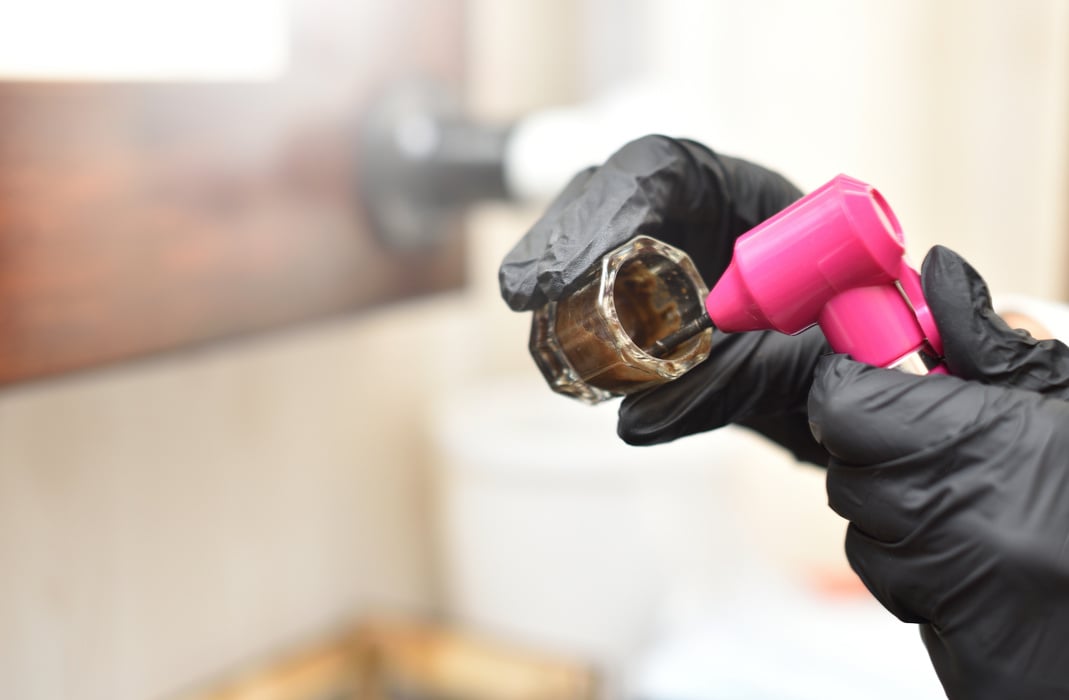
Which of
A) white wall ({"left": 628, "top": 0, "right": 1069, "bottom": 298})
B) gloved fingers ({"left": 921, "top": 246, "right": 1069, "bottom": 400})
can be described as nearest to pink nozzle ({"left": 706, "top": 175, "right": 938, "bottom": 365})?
gloved fingers ({"left": 921, "top": 246, "right": 1069, "bottom": 400})

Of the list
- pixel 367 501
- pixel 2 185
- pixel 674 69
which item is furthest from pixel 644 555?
pixel 2 185

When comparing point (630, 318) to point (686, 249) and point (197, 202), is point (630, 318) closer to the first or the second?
point (686, 249)

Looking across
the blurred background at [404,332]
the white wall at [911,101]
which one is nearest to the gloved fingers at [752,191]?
the blurred background at [404,332]

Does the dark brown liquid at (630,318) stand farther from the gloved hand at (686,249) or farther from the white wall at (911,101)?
the white wall at (911,101)

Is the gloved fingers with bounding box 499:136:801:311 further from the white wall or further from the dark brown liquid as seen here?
the white wall

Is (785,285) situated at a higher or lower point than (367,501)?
higher

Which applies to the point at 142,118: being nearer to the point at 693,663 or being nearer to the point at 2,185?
the point at 2,185

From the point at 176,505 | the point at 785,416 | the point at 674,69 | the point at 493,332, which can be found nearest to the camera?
the point at 785,416


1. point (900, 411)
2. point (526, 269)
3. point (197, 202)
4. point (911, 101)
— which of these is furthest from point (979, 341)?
point (911, 101)
